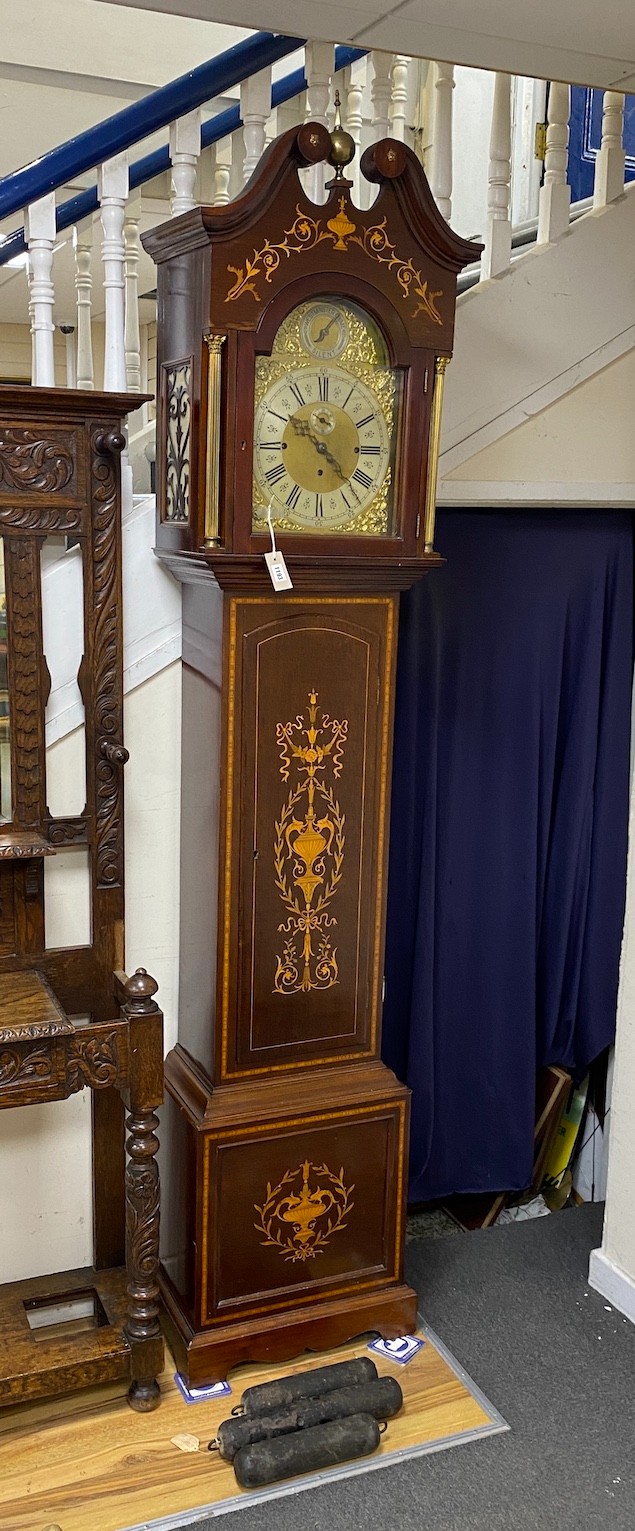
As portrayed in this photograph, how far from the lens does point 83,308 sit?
290 centimetres

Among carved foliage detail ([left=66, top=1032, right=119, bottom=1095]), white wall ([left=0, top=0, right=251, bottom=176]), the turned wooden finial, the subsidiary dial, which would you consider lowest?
carved foliage detail ([left=66, top=1032, right=119, bottom=1095])

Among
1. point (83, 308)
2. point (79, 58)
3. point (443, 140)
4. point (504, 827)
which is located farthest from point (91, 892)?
point (79, 58)

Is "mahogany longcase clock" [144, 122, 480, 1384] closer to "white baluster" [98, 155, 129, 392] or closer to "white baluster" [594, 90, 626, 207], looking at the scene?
"white baluster" [98, 155, 129, 392]

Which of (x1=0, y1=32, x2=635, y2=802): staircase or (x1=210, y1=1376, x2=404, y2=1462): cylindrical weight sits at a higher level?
(x1=0, y1=32, x2=635, y2=802): staircase

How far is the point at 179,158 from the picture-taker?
8.16 feet

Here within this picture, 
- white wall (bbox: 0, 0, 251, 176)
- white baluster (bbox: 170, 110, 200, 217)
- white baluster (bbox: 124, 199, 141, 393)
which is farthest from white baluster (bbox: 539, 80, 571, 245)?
white wall (bbox: 0, 0, 251, 176)

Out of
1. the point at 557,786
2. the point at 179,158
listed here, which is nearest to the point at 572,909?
the point at 557,786

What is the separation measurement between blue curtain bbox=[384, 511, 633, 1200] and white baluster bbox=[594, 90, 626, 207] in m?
0.73

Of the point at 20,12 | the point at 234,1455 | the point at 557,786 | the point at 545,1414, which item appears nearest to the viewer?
the point at 234,1455

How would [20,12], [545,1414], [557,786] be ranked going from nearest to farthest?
1. [545,1414]
2. [557,786]
3. [20,12]

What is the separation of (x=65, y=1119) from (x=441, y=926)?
1.07 meters

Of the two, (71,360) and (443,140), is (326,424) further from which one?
(71,360)

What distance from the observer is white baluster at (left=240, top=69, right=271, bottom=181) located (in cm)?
250

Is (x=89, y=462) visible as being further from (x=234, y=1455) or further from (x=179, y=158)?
(x=234, y=1455)
